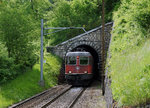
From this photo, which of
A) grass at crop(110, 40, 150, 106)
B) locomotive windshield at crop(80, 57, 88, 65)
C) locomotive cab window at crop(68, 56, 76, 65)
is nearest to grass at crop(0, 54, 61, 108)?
locomotive cab window at crop(68, 56, 76, 65)

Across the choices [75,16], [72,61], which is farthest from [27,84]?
[75,16]

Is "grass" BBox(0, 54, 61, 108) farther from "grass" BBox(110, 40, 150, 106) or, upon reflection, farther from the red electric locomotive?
"grass" BBox(110, 40, 150, 106)

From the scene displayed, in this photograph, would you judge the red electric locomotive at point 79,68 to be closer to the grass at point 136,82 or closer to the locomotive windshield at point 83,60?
the locomotive windshield at point 83,60

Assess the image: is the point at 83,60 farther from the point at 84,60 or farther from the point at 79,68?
the point at 79,68

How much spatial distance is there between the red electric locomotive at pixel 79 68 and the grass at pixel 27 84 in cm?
209

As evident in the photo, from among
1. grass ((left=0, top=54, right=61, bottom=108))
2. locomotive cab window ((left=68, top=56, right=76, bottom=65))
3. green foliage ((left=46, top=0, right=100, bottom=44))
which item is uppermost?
green foliage ((left=46, top=0, right=100, bottom=44))

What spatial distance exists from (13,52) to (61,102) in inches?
250

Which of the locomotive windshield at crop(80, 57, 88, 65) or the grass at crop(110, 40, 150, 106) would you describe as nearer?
the grass at crop(110, 40, 150, 106)

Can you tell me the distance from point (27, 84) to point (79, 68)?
527 cm

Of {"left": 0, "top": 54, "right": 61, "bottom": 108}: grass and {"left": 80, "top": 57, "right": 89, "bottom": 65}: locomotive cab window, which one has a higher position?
{"left": 80, "top": 57, "right": 89, "bottom": 65}: locomotive cab window

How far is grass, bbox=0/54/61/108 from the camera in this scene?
44.0 feet

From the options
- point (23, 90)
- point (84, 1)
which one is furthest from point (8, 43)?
point (84, 1)

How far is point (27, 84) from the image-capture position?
55.6ft

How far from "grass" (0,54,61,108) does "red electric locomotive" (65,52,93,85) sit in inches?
82.4
